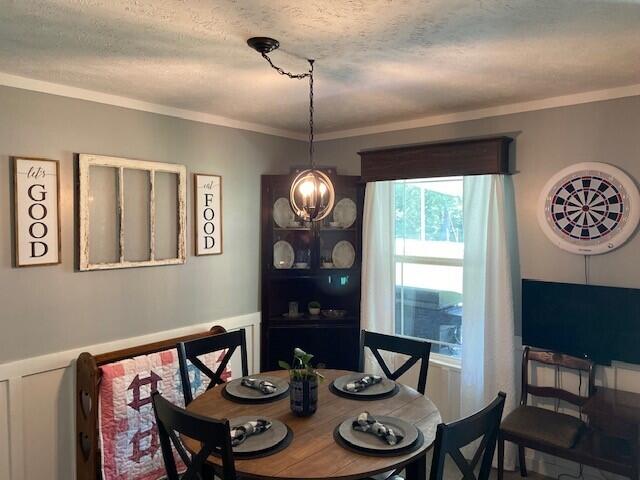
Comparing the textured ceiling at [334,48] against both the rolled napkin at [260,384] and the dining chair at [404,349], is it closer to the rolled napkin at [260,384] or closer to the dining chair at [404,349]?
the dining chair at [404,349]

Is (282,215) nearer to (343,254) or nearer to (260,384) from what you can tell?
(343,254)

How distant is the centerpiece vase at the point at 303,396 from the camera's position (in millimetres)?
2088

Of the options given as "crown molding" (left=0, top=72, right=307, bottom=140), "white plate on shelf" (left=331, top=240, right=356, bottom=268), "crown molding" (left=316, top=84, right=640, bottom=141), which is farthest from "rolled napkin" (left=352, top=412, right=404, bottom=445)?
"crown molding" (left=0, top=72, right=307, bottom=140)

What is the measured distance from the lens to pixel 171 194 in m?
3.26

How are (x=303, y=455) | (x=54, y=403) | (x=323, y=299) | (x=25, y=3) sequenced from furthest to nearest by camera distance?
(x=323, y=299)
(x=54, y=403)
(x=303, y=455)
(x=25, y=3)

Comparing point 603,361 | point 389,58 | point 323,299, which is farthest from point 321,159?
point 603,361

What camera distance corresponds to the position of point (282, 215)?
12.9ft

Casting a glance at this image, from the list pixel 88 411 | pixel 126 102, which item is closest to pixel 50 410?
pixel 88 411

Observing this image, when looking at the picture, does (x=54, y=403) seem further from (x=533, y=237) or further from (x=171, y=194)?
(x=533, y=237)

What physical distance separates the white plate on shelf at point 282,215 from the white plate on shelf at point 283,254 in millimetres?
160

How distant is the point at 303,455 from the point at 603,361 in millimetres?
1965

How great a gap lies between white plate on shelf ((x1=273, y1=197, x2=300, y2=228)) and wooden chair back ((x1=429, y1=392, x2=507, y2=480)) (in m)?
2.49

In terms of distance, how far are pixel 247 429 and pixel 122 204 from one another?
68.3 inches

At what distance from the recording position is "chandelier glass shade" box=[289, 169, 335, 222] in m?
2.37
